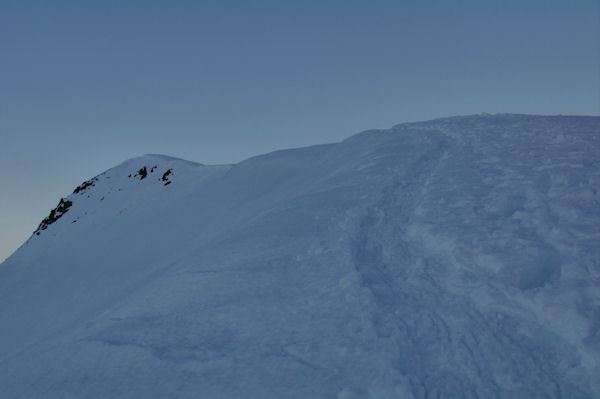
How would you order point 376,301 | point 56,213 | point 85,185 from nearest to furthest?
point 376,301
point 56,213
point 85,185

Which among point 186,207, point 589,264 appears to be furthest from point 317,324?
point 186,207

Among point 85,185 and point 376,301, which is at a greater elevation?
point 85,185

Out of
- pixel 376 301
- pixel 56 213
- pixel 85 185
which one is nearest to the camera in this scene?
pixel 376 301

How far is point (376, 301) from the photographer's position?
4.38 meters

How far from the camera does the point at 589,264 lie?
4332 millimetres

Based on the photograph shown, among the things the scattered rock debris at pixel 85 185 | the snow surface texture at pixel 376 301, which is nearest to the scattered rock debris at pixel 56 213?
the scattered rock debris at pixel 85 185

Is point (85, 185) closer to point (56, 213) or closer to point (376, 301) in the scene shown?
point (56, 213)

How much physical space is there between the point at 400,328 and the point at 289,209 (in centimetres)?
436

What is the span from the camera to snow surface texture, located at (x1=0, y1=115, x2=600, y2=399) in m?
3.46

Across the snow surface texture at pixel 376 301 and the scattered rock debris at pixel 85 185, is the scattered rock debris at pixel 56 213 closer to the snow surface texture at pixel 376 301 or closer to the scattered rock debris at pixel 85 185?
the scattered rock debris at pixel 85 185

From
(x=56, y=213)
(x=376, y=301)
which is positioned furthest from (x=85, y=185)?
(x=376, y=301)

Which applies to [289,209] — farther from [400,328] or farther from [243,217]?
[400,328]

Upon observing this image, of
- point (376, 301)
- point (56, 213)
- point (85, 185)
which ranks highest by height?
point (85, 185)

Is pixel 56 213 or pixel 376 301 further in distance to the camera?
pixel 56 213
